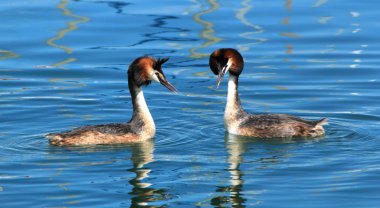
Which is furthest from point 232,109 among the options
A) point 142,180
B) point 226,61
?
point 142,180

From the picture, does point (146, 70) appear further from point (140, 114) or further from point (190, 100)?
point (190, 100)

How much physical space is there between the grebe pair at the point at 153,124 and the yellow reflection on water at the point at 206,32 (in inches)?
184

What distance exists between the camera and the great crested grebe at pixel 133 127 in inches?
567

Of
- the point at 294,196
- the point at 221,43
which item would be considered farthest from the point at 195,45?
the point at 294,196

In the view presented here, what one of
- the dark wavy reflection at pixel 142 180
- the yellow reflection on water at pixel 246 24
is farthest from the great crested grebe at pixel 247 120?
the yellow reflection on water at pixel 246 24

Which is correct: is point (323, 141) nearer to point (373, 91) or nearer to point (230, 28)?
point (373, 91)

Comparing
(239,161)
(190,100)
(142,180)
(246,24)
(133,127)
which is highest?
(246,24)

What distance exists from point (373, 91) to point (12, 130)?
5458 mm

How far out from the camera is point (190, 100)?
55.8ft

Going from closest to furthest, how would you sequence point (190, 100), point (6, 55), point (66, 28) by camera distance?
point (190, 100) < point (6, 55) < point (66, 28)

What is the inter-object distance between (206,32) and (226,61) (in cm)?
623

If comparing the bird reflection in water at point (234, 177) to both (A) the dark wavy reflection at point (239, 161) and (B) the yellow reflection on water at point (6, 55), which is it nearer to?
(A) the dark wavy reflection at point (239, 161)

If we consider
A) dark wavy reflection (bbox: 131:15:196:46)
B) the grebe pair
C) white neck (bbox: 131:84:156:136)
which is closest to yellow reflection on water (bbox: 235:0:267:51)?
dark wavy reflection (bbox: 131:15:196:46)

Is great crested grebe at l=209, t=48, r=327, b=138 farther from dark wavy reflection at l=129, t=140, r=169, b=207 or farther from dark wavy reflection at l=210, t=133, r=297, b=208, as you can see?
dark wavy reflection at l=129, t=140, r=169, b=207
